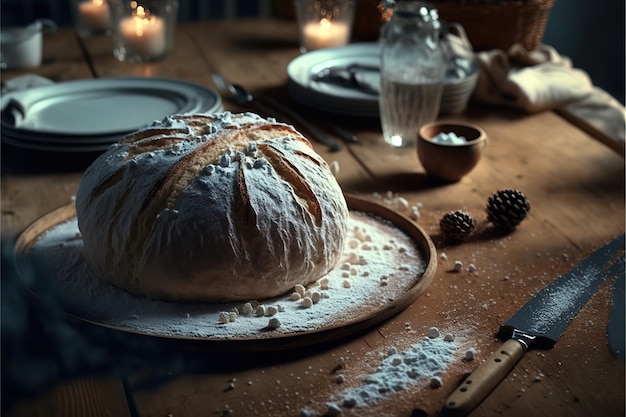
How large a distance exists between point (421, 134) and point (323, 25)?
31.6 inches

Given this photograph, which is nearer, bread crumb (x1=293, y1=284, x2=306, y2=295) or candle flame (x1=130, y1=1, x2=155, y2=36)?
bread crumb (x1=293, y1=284, x2=306, y2=295)

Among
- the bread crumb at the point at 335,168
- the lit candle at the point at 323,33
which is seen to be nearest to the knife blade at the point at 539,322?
the bread crumb at the point at 335,168

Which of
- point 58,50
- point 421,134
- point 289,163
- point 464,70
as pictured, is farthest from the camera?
point 58,50

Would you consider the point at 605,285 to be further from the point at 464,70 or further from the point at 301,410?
the point at 464,70

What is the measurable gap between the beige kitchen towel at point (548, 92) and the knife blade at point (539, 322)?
0.60 meters

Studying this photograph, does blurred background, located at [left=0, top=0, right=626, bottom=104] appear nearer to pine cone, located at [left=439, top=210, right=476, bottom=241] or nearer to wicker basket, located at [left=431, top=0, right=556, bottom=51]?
wicker basket, located at [left=431, top=0, right=556, bottom=51]

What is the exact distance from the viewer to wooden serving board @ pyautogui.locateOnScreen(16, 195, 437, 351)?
1.00 m

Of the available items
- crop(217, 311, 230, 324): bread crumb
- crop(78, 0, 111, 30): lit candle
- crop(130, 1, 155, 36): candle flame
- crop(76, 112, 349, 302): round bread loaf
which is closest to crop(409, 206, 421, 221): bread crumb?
crop(76, 112, 349, 302): round bread loaf

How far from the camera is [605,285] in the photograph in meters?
1.18

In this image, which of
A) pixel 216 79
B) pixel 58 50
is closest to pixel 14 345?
pixel 216 79

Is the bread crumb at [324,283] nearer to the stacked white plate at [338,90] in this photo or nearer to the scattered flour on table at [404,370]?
the scattered flour on table at [404,370]

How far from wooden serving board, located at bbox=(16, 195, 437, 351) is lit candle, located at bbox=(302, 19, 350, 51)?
1155mm

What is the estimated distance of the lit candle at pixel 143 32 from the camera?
2172mm

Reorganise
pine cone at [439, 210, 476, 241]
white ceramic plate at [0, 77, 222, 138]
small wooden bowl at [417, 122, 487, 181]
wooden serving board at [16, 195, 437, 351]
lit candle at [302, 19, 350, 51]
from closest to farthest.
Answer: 1. wooden serving board at [16, 195, 437, 351]
2. pine cone at [439, 210, 476, 241]
3. small wooden bowl at [417, 122, 487, 181]
4. white ceramic plate at [0, 77, 222, 138]
5. lit candle at [302, 19, 350, 51]
